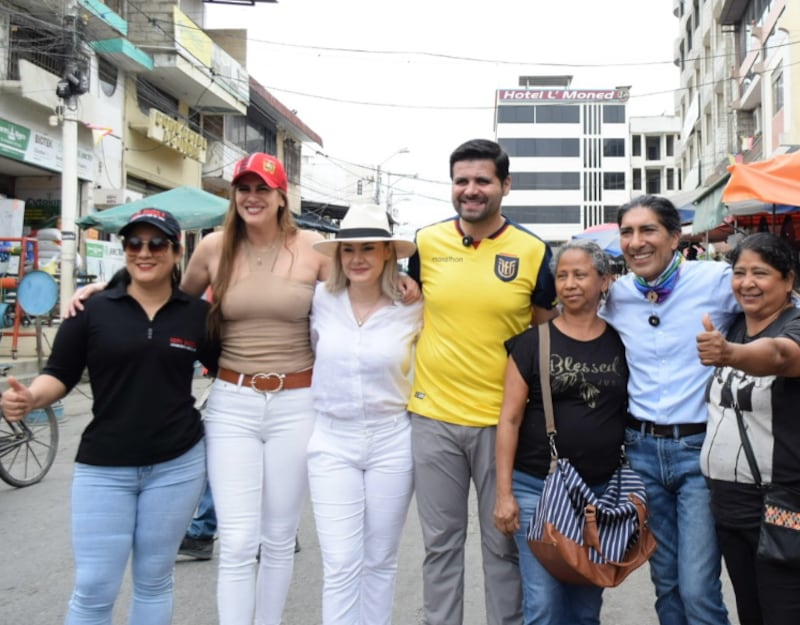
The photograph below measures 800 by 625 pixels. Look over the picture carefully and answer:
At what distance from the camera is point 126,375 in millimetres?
2721

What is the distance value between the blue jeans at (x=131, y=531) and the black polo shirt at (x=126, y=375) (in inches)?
2.7

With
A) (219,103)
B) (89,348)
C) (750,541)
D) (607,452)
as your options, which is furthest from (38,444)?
(219,103)

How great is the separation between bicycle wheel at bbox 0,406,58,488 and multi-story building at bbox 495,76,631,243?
7269cm

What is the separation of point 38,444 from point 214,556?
11.0 feet

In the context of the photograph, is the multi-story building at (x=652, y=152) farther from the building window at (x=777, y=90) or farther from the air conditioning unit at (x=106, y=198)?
the air conditioning unit at (x=106, y=198)

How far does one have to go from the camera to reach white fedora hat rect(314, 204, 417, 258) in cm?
309

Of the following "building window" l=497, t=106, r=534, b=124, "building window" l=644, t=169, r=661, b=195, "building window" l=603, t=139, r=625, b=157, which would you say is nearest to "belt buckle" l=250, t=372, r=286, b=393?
"building window" l=497, t=106, r=534, b=124

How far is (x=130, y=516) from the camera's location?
8.91 ft

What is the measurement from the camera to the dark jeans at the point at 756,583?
2.36 m

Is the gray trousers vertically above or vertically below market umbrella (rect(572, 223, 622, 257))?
below

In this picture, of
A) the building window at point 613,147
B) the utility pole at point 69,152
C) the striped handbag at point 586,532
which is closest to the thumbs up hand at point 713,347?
the striped handbag at point 586,532

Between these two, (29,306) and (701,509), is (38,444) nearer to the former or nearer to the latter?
(29,306)

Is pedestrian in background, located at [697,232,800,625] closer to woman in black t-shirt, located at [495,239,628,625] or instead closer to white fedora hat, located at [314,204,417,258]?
woman in black t-shirt, located at [495,239,628,625]

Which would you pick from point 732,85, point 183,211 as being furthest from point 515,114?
point 183,211
